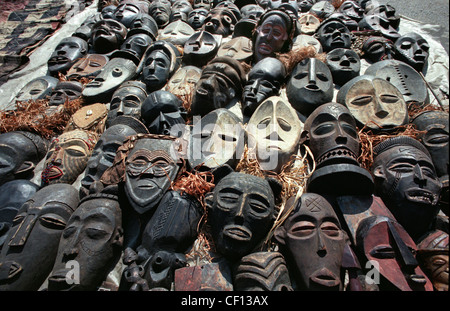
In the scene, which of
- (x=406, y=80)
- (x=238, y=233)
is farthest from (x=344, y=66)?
(x=238, y=233)

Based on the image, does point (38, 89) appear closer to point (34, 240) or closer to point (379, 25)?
point (34, 240)

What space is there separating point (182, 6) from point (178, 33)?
1.68m

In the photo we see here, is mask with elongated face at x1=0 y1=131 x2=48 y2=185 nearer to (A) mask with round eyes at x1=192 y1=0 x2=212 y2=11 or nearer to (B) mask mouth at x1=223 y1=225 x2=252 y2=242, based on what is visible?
(B) mask mouth at x1=223 y1=225 x2=252 y2=242

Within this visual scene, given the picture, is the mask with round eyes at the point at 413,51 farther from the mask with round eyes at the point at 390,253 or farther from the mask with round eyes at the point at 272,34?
the mask with round eyes at the point at 390,253

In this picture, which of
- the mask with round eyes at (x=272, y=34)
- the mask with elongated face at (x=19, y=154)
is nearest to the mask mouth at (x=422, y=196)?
the mask with round eyes at (x=272, y=34)

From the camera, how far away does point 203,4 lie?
22.3ft

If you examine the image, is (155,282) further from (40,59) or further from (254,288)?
(40,59)

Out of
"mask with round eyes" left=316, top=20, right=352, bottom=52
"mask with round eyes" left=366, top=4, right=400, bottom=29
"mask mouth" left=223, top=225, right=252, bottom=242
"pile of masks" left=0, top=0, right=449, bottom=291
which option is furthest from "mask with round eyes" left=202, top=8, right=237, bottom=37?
"mask mouth" left=223, top=225, right=252, bottom=242

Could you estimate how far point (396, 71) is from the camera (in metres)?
3.83

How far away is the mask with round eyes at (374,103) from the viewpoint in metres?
3.08

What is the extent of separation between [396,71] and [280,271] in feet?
11.5

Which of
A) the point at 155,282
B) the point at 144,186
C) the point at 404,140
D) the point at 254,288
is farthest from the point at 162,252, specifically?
the point at 404,140

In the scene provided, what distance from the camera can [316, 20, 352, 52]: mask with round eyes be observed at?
4.65 metres

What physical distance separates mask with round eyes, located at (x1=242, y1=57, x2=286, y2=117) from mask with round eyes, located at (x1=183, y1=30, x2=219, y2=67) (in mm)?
1141
